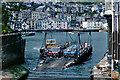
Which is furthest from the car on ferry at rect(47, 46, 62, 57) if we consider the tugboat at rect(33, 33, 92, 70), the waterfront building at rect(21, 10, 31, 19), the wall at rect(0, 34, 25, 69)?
the waterfront building at rect(21, 10, 31, 19)

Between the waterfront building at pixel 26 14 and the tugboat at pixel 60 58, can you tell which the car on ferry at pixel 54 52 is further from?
the waterfront building at pixel 26 14

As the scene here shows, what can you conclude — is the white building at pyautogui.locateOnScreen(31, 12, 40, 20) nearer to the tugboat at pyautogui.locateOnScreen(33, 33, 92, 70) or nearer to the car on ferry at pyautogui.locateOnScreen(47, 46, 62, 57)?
the tugboat at pyautogui.locateOnScreen(33, 33, 92, 70)

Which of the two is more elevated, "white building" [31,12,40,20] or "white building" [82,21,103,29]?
"white building" [31,12,40,20]

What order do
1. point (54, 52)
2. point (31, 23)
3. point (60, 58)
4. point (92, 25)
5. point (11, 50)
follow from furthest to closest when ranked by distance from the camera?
1. point (92, 25)
2. point (31, 23)
3. point (54, 52)
4. point (60, 58)
5. point (11, 50)

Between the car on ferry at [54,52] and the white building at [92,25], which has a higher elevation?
the car on ferry at [54,52]

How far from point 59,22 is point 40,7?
899 centimetres

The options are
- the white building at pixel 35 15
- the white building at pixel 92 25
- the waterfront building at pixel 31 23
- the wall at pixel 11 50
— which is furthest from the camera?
the white building at pixel 92 25

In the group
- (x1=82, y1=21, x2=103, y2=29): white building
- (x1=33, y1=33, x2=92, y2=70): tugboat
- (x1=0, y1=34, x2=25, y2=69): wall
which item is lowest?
(x1=82, y1=21, x2=103, y2=29): white building

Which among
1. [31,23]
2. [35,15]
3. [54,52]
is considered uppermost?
[35,15]

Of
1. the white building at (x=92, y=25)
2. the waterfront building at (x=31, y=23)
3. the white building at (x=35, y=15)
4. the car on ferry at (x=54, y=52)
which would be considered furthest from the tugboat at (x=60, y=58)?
the white building at (x=35, y=15)

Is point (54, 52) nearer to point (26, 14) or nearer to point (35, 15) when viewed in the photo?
point (35, 15)

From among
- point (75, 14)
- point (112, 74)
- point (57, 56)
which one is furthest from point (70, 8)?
point (112, 74)

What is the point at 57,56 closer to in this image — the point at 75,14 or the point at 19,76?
the point at 19,76

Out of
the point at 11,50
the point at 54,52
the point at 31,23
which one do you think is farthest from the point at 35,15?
the point at 11,50
